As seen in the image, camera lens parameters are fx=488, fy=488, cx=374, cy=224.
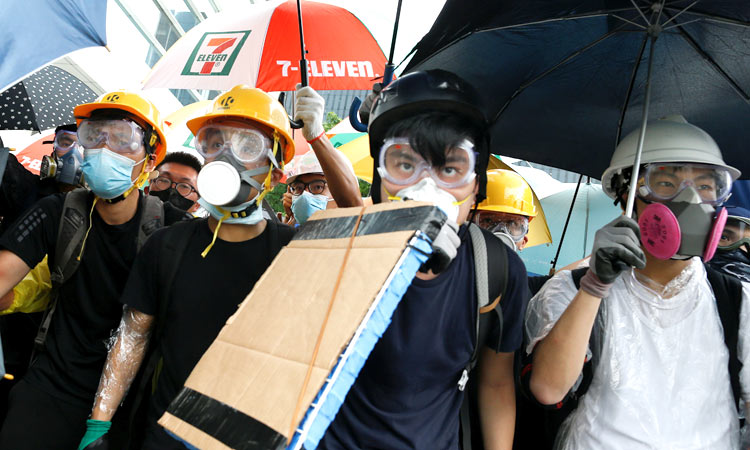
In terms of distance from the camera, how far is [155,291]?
237cm

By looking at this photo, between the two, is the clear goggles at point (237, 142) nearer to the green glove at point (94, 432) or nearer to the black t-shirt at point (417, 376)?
the black t-shirt at point (417, 376)

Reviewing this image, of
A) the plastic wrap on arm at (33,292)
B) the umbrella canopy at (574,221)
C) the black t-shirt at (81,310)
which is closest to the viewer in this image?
the black t-shirt at (81,310)

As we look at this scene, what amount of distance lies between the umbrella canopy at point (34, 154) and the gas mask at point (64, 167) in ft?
11.4

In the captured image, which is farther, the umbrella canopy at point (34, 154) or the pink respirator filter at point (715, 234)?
the umbrella canopy at point (34, 154)

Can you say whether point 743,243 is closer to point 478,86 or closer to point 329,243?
point 478,86

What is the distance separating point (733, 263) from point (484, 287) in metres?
2.99

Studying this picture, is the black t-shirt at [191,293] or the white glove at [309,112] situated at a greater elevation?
the white glove at [309,112]

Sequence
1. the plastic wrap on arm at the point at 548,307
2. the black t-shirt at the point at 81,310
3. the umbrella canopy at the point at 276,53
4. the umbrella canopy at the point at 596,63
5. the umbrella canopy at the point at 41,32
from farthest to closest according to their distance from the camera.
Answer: the umbrella canopy at the point at 276,53, the black t-shirt at the point at 81,310, the umbrella canopy at the point at 596,63, the plastic wrap on arm at the point at 548,307, the umbrella canopy at the point at 41,32

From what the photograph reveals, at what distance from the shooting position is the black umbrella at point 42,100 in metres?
4.52

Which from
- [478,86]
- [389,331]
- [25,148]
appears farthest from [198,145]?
[25,148]

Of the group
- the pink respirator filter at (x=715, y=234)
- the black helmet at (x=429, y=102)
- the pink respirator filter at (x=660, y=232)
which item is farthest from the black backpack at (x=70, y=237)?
the pink respirator filter at (x=715, y=234)

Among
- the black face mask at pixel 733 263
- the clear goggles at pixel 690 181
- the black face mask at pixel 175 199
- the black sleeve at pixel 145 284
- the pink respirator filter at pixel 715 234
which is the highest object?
the black face mask at pixel 733 263

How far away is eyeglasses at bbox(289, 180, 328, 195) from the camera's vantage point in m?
5.22

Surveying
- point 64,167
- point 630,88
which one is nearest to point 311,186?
point 64,167
